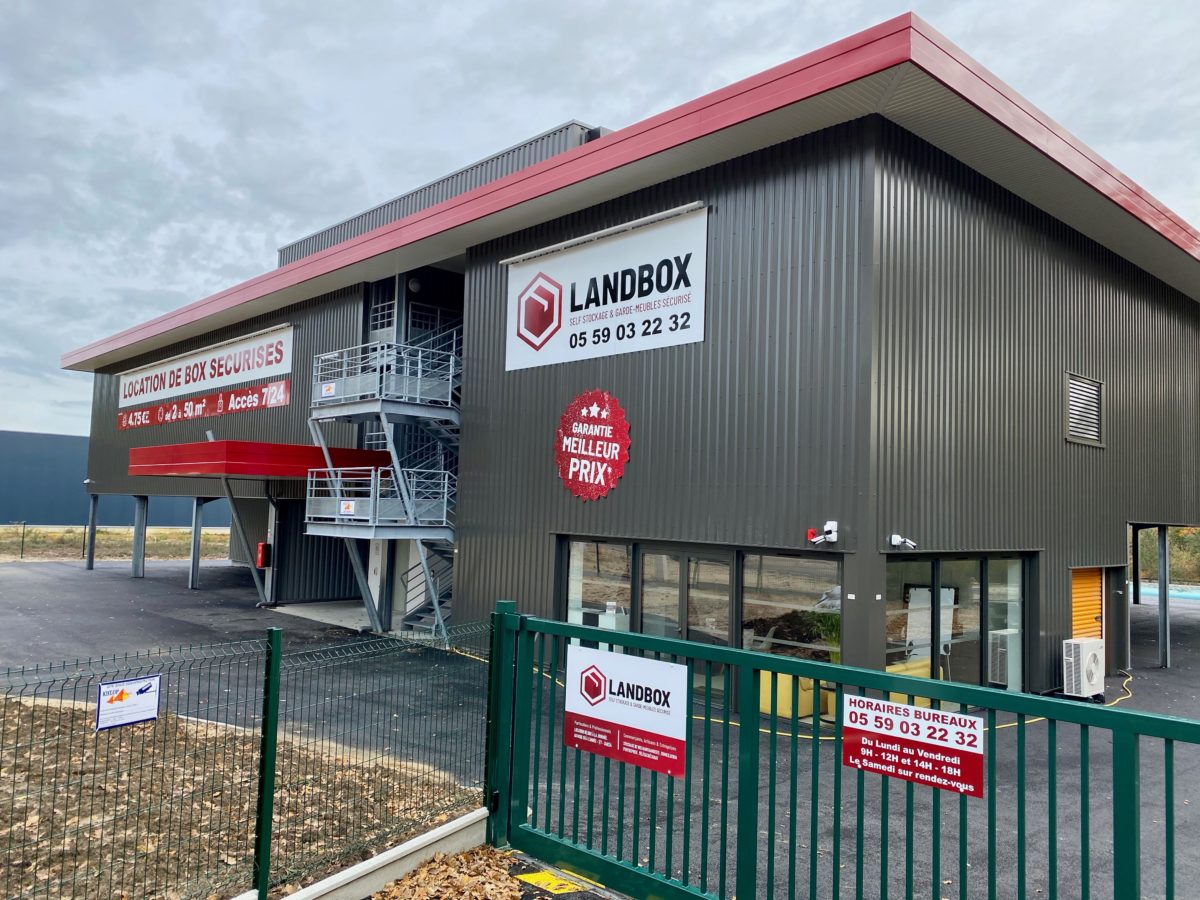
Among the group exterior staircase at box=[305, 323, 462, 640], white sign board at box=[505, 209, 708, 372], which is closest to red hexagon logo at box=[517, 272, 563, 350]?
white sign board at box=[505, 209, 708, 372]

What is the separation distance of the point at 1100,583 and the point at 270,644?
16438mm

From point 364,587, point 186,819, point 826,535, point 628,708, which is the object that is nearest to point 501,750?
point 628,708

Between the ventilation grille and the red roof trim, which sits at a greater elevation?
the red roof trim

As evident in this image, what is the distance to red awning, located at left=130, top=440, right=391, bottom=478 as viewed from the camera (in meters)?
19.9

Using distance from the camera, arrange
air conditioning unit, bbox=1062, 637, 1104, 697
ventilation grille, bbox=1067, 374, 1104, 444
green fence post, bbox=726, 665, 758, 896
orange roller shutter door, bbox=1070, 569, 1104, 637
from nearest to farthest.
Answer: green fence post, bbox=726, 665, 758, 896, air conditioning unit, bbox=1062, 637, 1104, 697, ventilation grille, bbox=1067, 374, 1104, 444, orange roller shutter door, bbox=1070, 569, 1104, 637

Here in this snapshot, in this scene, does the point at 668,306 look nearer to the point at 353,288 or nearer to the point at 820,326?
the point at 820,326

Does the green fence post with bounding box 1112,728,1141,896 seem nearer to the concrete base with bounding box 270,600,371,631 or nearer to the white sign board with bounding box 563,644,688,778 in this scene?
the white sign board with bounding box 563,644,688,778

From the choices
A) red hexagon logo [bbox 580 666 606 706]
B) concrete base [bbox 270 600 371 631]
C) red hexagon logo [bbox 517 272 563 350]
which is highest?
red hexagon logo [bbox 517 272 563 350]

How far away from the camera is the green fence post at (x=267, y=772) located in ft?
17.7

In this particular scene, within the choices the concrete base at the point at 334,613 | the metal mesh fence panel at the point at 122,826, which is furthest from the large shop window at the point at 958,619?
the concrete base at the point at 334,613

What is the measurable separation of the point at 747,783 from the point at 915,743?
1218mm

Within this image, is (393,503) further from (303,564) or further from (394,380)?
(303,564)

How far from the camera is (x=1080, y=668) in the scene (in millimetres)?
13562

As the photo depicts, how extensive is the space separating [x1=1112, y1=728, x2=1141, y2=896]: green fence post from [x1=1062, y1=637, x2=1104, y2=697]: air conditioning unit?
10928 millimetres
